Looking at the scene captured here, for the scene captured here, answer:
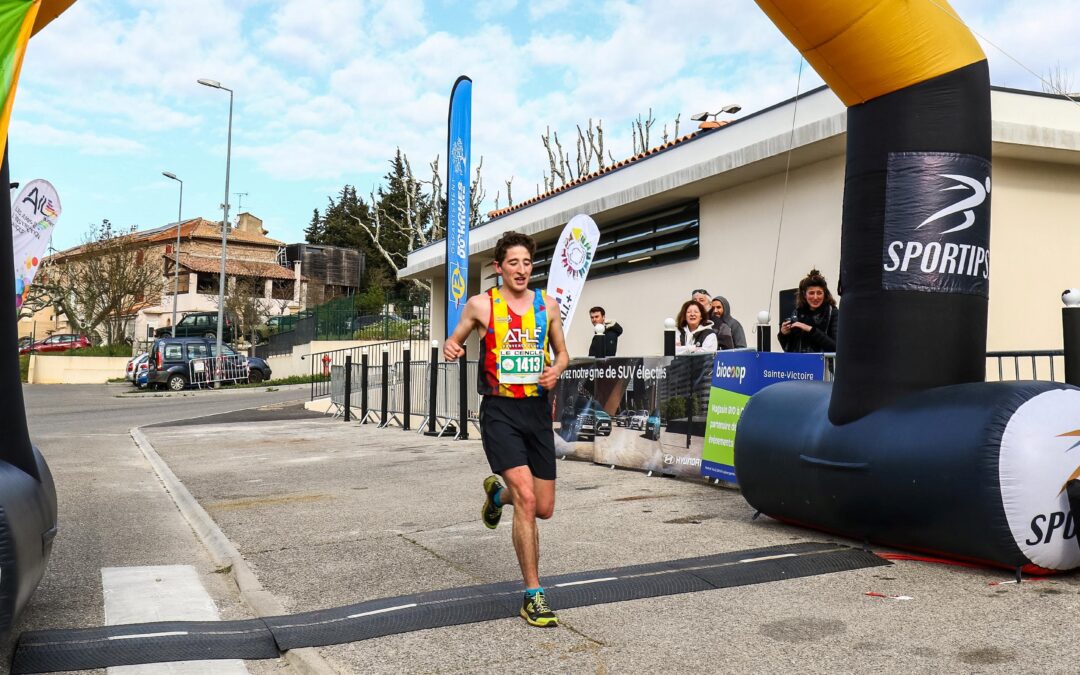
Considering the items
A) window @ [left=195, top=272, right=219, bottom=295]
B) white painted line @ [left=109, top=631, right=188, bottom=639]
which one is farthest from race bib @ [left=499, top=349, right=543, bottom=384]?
window @ [left=195, top=272, right=219, bottom=295]

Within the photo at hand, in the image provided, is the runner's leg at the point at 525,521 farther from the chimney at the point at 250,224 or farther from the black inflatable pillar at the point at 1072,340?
the chimney at the point at 250,224

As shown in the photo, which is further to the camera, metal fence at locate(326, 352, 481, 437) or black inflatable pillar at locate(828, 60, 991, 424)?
metal fence at locate(326, 352, 481, 437)

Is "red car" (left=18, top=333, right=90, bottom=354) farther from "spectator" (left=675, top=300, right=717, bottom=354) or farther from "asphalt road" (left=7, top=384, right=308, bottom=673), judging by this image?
"spectator" (left=675, top=300, right=717, bottom=354)

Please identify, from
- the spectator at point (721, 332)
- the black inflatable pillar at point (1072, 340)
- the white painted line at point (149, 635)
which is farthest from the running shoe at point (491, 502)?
the spectator at point (721, 332)

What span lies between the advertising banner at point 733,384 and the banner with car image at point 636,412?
229 mm

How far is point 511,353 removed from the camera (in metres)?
4.76

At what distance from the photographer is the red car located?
49.3 meters

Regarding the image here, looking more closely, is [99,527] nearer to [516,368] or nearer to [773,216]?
[516,368]

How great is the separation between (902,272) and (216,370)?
107ft

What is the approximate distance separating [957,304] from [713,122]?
39.3 feet

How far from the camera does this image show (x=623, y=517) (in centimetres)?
736

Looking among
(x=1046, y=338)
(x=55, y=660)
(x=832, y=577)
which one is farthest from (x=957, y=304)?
(x=1046, y=338)

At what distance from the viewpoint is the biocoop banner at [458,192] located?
Result: 14.9 meters

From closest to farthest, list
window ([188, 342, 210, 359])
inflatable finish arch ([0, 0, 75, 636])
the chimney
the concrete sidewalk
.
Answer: inflatable finish arch ([0, 0, 75, 636]), the concrete sidewalk, window ([188, 342, 210, 359]), the chimney
